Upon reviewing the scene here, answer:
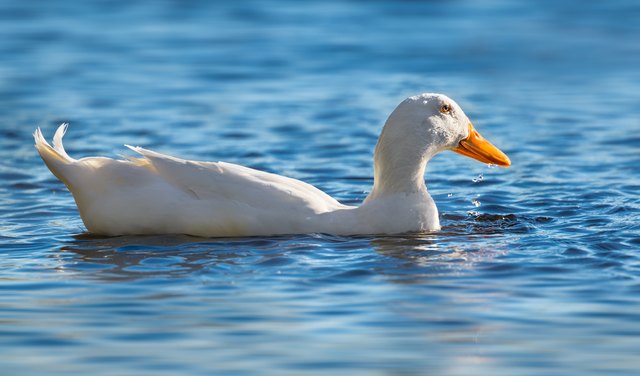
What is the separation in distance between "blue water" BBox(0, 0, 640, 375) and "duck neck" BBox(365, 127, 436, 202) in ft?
1.42

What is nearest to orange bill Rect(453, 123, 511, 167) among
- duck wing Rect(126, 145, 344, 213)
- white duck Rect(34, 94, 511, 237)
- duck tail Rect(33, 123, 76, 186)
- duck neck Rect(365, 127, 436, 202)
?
white duck Rect(34, 94, 511, 237)

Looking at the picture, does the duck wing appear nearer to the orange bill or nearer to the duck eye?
the duck eye

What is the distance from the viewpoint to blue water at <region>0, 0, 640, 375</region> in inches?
251

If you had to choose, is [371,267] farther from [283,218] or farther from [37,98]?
A: [37,98]

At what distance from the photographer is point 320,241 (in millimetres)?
8672

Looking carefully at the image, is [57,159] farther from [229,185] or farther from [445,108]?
[445,108]

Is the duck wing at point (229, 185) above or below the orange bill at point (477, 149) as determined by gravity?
below

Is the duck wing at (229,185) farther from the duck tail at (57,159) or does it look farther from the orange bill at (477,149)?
the orange bill at (477,149)

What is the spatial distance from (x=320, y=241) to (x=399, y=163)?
2.89 feet

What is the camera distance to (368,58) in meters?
18.6

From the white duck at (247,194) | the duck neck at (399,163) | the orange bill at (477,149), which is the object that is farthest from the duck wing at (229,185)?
the orange bill at (477,149)

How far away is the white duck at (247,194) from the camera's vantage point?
8.73 metres

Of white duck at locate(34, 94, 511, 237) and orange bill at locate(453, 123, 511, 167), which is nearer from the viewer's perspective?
white duck at locate(34, 94, 511, 237)

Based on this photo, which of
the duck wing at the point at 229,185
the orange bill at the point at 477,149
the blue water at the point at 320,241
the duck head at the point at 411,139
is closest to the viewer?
the blue water at the point at 320,241
